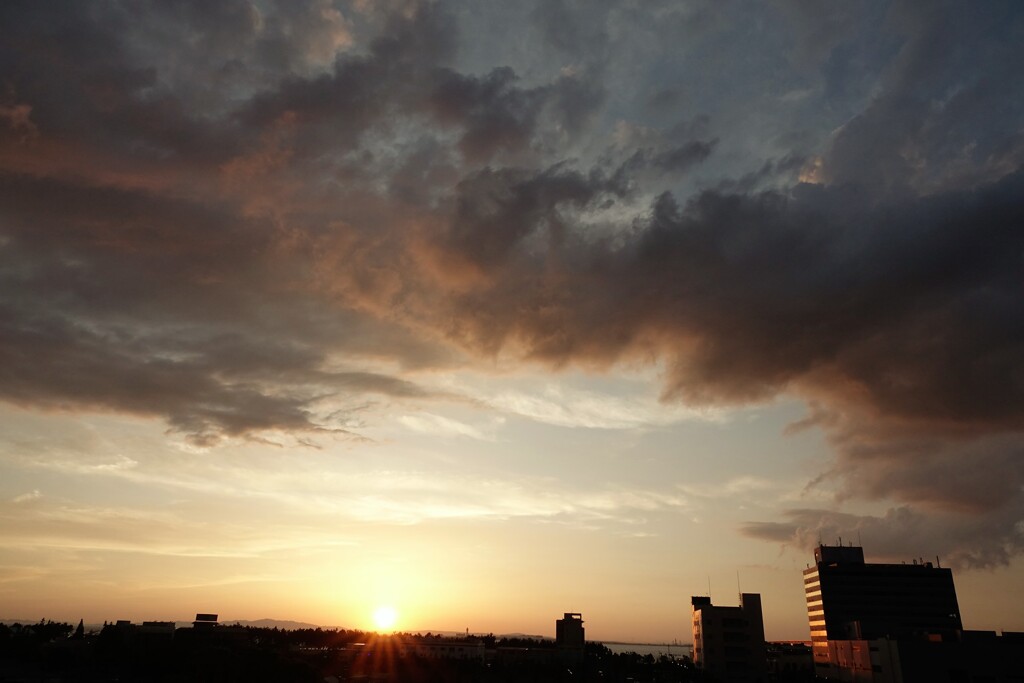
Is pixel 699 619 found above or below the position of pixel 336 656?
above

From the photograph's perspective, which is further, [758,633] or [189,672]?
[758,633]

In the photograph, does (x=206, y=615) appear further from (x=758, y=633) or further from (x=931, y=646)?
(x=931, y=646)

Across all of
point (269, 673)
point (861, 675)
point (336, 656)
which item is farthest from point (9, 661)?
point (861, 675)

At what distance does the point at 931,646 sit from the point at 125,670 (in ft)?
555

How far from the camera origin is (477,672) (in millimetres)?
154875

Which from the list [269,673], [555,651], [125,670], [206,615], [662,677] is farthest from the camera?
[555,651]

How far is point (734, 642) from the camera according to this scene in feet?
559

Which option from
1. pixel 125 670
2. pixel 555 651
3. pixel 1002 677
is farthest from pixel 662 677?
pixel 125 670

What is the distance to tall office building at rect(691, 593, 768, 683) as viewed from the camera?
551 feet

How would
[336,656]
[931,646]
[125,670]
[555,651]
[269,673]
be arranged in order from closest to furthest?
[269,673], [125,670], [931,646], [336,656], [555,651]

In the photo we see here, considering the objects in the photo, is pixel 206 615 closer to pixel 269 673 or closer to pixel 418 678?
pixel 418 678

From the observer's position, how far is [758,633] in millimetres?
171375

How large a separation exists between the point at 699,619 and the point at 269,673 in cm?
11722

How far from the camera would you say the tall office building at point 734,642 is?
551 feet
